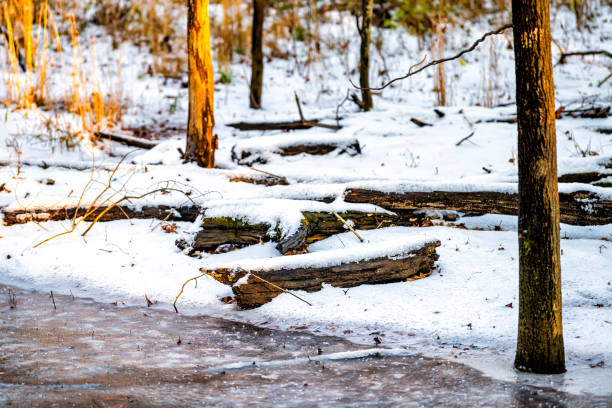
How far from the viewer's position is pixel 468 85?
10273 millimetres

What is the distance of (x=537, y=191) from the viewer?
2.49m

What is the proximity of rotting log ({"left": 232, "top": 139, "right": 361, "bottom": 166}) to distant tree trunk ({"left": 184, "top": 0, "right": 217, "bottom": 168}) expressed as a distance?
1.26 feet

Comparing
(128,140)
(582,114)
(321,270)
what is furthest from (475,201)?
(128,140)

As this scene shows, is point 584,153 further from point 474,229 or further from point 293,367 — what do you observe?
point 293,367

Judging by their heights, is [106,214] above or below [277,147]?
below

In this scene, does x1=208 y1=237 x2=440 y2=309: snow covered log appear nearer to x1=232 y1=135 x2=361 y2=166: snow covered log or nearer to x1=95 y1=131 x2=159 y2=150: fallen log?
x1=232 y1=135 x2=361 y2=166: snow covered log

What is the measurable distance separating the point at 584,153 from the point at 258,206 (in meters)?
3.76

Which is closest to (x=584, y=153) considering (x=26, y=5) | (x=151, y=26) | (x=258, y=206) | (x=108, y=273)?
(x=258, y=206)

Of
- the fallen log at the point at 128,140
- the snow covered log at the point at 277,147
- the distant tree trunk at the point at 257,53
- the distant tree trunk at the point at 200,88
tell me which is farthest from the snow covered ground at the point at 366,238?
the distant tree trunk at the point at 257,53

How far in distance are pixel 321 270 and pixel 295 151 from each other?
3058 mm

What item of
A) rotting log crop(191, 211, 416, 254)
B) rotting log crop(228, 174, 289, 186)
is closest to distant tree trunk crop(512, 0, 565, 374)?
rotting log crop(191, 211, 416, 254)

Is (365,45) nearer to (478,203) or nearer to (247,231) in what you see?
(478,203)

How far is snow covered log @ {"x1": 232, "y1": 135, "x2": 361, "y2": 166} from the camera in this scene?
21.4 ft

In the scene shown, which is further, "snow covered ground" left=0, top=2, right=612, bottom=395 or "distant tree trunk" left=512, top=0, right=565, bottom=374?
"snow covered ground" left=0, top=2, right=612, bottom=395
